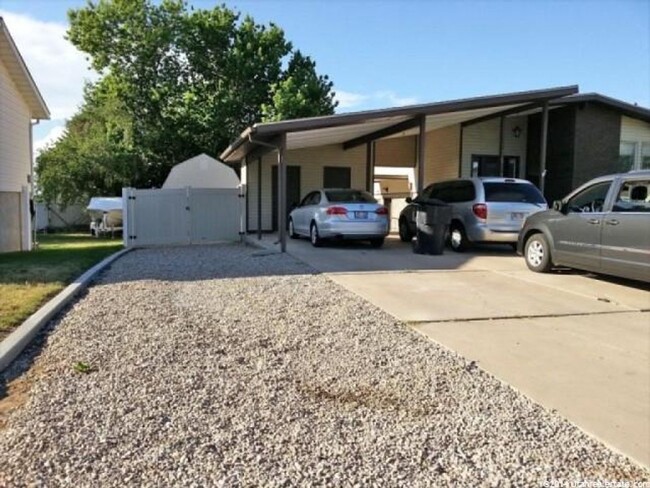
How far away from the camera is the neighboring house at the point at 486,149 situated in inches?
648

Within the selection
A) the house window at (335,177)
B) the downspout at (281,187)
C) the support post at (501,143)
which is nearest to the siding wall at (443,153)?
the support post at (501,143)

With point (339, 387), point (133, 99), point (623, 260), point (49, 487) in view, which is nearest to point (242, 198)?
point (623, 260)

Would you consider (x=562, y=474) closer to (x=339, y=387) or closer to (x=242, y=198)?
(x=339, y=387)

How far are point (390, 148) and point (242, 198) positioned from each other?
7.09 meters

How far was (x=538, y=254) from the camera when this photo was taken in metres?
9.71

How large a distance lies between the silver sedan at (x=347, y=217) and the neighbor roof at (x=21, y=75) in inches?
341

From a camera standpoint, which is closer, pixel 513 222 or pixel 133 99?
pixel 513 222

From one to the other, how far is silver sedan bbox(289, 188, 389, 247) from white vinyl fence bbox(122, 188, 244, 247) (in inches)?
147

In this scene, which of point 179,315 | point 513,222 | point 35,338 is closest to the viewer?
point 35,338

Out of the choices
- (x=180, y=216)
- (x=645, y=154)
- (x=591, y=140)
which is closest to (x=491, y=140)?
(x=591, y=140)

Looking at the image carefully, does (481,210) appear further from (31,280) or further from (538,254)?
(31,280)

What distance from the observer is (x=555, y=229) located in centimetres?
925

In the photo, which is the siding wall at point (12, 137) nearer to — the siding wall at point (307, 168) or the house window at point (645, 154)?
the siding wall at point (307, 168)

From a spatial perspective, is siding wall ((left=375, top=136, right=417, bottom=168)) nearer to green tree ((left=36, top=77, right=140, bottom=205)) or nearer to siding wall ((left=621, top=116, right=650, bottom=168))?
siding wall ((left=621, top=116, right=650, bottom=168))
